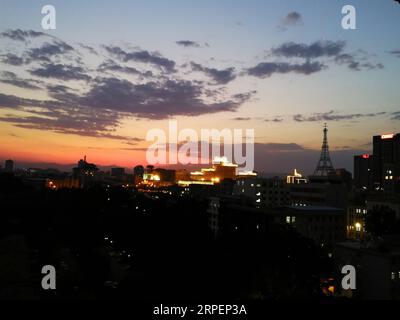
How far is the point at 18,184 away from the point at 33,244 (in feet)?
90.5

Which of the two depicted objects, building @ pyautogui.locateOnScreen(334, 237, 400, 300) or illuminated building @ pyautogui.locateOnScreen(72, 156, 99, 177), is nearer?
building @ pyautogui.locateOnScreen(334, 237, 400, 300)

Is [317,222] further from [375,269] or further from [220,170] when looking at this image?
[220,170]

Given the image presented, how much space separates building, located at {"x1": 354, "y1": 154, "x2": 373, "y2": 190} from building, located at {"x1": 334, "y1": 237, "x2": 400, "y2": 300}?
49347 millimetres

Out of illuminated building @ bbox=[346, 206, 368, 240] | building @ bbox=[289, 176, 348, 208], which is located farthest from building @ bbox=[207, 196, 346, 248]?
building @ bbox=[289, 176, 348, 208]

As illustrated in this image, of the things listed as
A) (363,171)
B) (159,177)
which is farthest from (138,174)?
(363,171)

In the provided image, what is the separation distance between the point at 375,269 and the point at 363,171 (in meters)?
52.4

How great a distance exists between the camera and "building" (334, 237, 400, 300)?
10789mm

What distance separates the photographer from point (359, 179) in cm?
6031

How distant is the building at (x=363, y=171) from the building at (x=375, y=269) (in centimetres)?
4935

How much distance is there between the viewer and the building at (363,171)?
58.6 metres

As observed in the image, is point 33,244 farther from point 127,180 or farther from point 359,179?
point 127,180

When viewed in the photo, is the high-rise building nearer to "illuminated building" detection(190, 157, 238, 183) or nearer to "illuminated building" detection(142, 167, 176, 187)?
"illuminated building" detection(190, 157, 238, 183)
